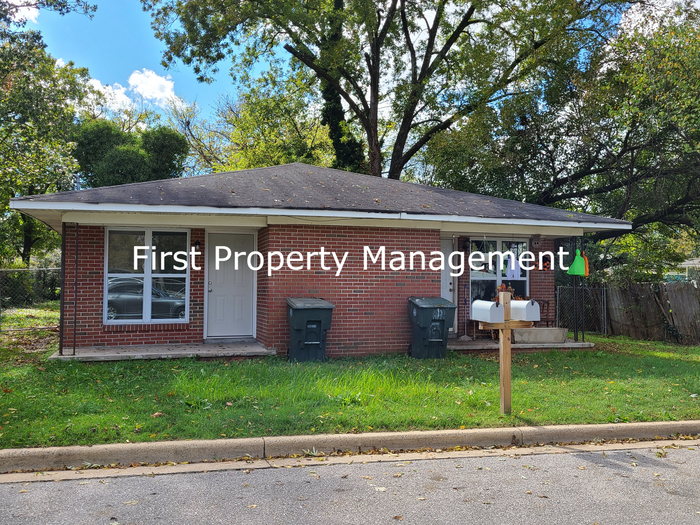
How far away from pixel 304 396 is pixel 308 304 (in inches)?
120

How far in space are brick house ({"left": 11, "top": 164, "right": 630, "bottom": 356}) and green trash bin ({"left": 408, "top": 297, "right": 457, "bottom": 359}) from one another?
2.08 feet

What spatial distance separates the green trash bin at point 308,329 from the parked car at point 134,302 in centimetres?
271

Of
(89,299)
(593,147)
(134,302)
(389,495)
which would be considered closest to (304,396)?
(389,495)

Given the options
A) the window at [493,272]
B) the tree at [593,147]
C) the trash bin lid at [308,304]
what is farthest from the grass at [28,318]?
the tree at [593,147]

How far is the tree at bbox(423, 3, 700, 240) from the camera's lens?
1698 cm

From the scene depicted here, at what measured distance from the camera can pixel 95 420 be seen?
6047 millimetres

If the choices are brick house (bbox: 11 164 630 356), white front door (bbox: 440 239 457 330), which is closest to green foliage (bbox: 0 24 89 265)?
brick house (bbox: 11 164 630 356)

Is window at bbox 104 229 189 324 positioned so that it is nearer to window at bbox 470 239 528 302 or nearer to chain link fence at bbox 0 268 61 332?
chain link fence at bbox 0 268 61 332

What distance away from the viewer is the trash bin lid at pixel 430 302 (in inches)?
423

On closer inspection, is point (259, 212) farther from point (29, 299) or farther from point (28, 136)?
point (29, 299)

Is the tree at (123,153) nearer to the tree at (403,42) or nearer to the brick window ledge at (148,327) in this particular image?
the tree at (403,42)

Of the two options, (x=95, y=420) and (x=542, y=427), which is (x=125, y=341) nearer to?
(x=95, y=420)

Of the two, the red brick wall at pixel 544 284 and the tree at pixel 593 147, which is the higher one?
the tree at pixel 593 147

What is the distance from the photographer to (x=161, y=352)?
10.1 meters
